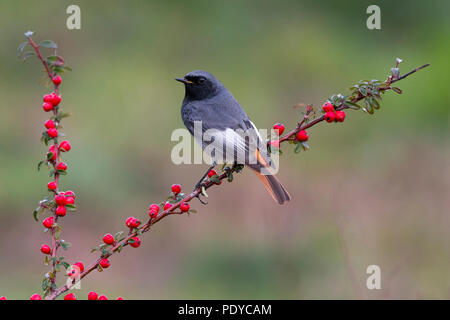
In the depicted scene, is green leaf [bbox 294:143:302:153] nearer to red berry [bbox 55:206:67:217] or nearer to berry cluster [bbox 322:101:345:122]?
berry cluster [bbox 322:101:345:122]

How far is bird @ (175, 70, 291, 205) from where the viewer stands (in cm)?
373

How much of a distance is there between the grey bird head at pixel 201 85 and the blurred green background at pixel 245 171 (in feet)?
3.48

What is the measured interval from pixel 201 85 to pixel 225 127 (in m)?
0.47

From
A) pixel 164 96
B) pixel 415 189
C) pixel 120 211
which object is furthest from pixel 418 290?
pixel 164 96

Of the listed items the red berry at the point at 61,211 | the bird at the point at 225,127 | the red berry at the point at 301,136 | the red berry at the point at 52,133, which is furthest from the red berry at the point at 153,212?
the bird at the point at 225,127

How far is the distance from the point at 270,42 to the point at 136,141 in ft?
9.33

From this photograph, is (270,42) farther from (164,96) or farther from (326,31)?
(164,96)

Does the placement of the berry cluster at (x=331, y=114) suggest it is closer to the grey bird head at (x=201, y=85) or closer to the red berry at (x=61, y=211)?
the red berry at (x=61, y=211)

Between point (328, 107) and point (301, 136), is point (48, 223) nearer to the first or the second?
point (301, 136)

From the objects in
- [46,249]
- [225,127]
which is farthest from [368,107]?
[225,127]

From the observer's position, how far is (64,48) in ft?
29.0

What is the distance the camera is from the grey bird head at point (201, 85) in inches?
174

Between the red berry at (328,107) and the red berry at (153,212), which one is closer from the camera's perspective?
the red berry at (153,212)

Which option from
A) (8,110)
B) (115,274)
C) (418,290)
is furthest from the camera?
(8,110)
